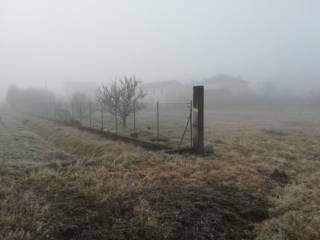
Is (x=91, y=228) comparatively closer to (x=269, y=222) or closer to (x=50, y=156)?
(x=269, y=222)

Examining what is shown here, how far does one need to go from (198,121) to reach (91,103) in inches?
722

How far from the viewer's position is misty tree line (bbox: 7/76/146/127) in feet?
71.3

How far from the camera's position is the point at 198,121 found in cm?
1106

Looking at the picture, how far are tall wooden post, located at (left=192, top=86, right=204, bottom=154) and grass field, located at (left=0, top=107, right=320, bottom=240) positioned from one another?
94 centimetres

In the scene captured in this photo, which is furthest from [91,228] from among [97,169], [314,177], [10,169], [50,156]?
[50,156]

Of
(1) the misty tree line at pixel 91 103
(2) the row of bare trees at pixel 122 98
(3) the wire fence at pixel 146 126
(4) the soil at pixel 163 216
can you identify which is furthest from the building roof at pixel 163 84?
(4) the soil at pixel 163 216

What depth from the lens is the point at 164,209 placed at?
5.48 m

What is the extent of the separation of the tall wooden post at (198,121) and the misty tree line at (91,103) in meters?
7.85

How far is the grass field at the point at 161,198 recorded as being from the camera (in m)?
4.75

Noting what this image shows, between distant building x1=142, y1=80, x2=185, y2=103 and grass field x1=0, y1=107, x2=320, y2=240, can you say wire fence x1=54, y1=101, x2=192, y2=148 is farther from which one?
distant building x1=142, y1=80, x2=185, y2=103

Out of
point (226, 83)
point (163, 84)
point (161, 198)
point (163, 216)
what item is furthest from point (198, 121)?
point (226, 83)

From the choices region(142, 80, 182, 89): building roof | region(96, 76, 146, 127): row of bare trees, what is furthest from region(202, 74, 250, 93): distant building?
region(96, 76, 146, 127): row of bare trees

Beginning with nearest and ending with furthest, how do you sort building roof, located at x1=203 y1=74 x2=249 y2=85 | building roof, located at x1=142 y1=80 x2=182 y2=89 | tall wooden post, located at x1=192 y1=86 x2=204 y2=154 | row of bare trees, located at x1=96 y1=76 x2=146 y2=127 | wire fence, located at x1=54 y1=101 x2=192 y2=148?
tall wooden post, located at x1=192 y1=86 x2=204 y2=154, wire fence, located at x1=54 y1=101 x2=192 y2=148, row of bare trees, located at x1=96 y1=76 x2=146 y2=127, building roof, located at x1=142 y1=80 x2=182 y2=89, building roof, located at x1=203 y1=74 x2=249 y2=85

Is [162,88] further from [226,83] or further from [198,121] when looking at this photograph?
[198,121]
